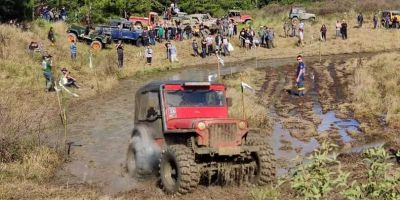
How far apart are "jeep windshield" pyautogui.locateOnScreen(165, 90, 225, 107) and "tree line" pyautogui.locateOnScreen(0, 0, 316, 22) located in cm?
2383

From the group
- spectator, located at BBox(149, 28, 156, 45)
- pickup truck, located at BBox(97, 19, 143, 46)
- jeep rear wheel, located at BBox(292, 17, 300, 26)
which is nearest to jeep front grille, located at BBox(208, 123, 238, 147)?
pickup truck, located at BBox(97, 19, 143, 46)

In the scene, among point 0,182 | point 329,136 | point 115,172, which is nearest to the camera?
point 0,182

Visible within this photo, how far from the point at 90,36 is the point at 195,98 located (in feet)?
76.7

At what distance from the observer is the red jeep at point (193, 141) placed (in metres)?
9.97

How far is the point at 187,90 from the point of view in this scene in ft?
36.4

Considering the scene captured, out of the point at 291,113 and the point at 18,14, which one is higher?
the point at 18,14

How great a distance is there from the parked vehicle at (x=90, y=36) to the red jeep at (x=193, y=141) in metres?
22.0

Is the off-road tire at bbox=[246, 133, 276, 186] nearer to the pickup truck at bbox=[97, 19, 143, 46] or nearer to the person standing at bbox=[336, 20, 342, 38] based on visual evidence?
the pickup truck at bbox=[97, 19, 143, 46]

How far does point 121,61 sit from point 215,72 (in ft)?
16.6

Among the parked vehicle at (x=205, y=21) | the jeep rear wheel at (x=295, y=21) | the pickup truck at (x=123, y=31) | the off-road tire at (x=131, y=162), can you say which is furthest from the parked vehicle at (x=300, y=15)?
the off-road tire at (x=131, y=162)

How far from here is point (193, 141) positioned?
1025 cm

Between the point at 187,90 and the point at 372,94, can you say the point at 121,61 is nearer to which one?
the point at 372,94

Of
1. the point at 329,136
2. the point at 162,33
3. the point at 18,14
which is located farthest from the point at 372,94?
the point at 18,14

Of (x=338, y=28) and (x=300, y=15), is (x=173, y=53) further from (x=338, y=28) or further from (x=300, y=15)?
(x=300, y=15)
